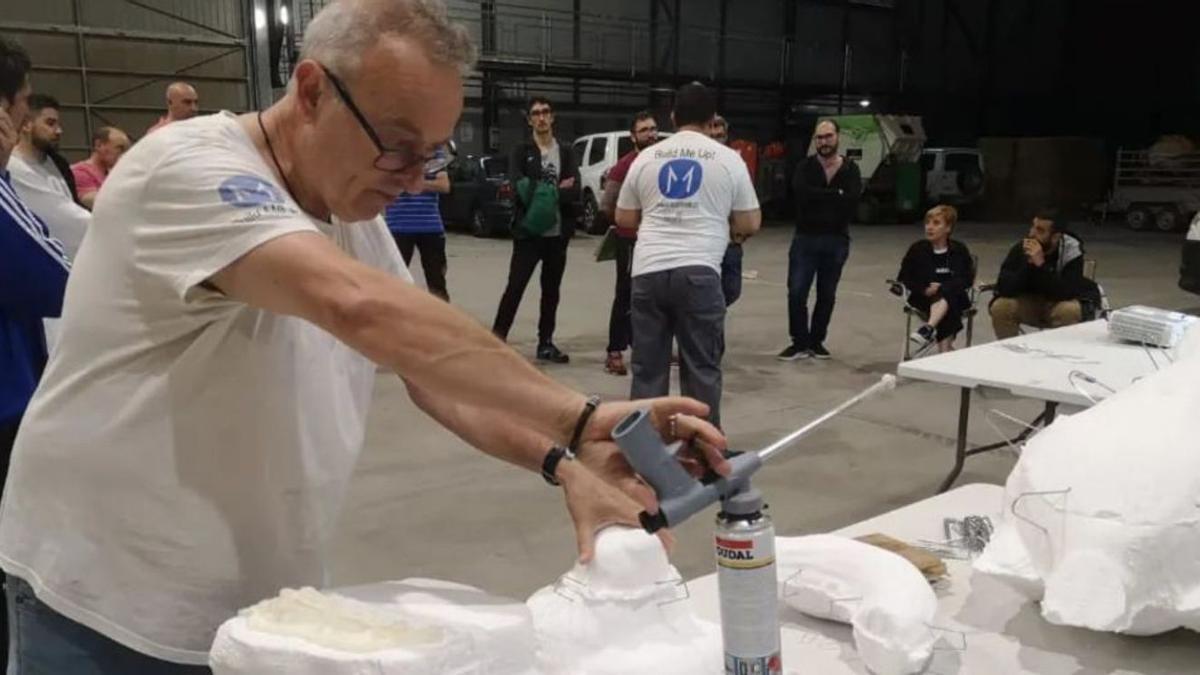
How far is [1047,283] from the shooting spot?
5281mm

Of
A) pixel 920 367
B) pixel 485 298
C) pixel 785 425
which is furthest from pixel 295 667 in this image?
pixel 485 298

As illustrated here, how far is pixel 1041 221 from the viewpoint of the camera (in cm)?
526

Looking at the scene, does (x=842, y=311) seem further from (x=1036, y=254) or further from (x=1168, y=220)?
(x=1168, y=220)

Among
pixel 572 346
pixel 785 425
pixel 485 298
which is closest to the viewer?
pixel 785 425

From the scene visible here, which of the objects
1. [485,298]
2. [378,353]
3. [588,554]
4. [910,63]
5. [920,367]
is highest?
[910,63]

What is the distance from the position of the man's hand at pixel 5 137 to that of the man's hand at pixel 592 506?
1.56 m

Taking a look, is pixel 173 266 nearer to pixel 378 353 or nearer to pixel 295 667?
pixel 378 353

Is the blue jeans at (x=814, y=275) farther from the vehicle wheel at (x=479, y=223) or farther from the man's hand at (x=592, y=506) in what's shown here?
the vehicle wheel at (x=479, y=223)

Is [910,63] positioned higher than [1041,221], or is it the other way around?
[910,63]

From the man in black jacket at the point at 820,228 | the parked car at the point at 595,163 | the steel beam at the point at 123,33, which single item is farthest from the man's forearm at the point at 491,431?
the steel beam at the point at 123,33

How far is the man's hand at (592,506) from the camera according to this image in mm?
1200

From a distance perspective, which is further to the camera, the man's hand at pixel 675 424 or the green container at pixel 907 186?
the green container at pixel 907 186

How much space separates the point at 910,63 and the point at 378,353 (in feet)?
70.0

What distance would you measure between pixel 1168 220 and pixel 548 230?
1299cm
